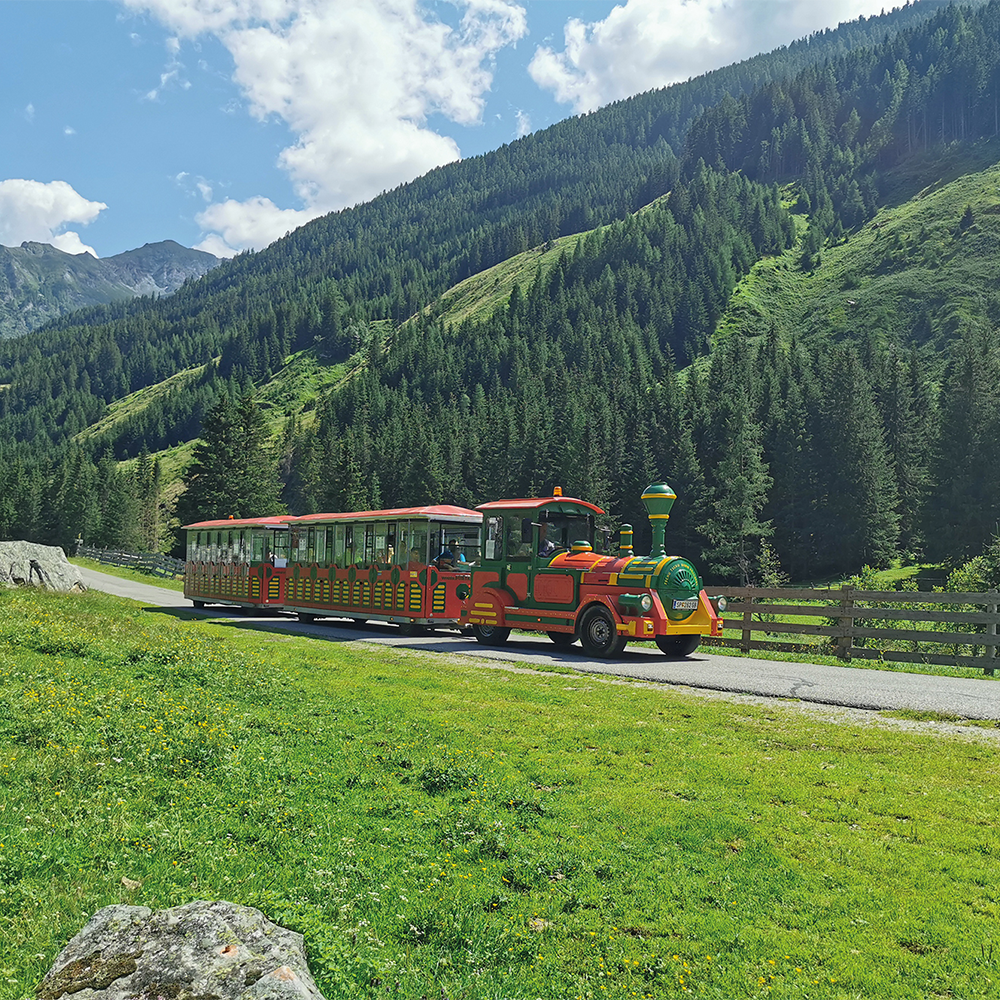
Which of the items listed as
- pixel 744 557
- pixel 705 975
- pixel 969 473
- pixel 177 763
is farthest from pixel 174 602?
pixel 969 473

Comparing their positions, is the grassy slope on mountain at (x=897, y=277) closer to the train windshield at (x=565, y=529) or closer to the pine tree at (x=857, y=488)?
the pine tree at (x=857, y=488)

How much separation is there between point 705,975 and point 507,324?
181m

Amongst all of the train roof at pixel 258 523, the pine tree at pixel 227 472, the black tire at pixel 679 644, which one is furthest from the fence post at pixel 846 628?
the pine tree at pixel 227 472

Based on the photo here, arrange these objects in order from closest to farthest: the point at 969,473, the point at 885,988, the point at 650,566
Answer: the point at 885,988 → the point at 650,566 → the point at 969,473

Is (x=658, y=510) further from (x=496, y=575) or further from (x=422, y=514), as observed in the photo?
(x=422, y=514)

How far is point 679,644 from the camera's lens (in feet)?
69.1

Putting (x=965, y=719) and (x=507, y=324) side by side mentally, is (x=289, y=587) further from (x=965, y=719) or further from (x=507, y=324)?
(x=507, y=324)

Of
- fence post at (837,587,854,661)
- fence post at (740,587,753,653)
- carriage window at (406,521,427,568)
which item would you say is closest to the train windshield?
fence post at (740,587,753,653)

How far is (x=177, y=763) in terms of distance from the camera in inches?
321

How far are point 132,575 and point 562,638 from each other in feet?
174

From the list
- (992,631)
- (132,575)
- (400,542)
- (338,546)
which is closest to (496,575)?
(400,542)

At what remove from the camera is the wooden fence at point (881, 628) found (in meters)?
17.5

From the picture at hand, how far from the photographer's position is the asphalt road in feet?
43.9

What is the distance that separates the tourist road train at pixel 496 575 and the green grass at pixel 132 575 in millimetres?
25839
